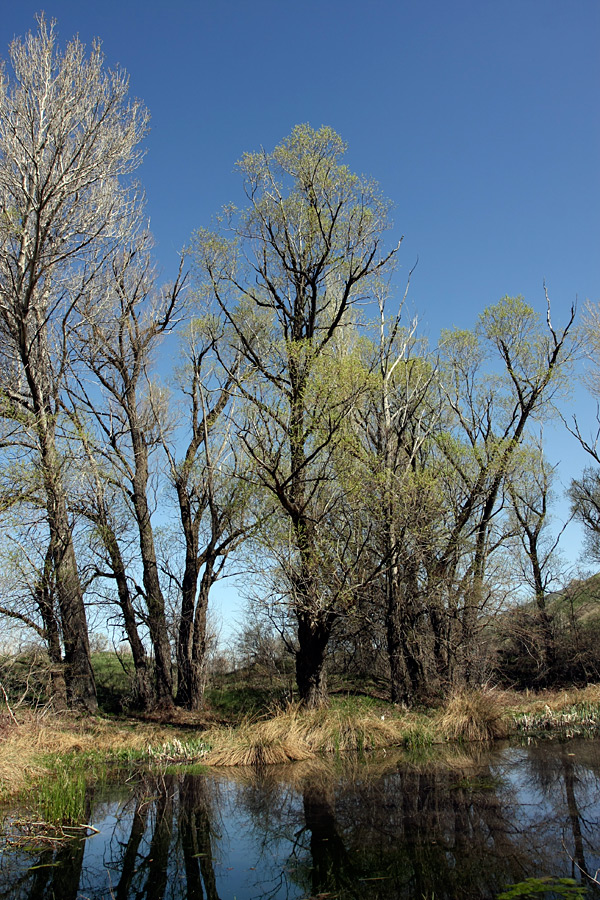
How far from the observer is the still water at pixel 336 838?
3803 mm

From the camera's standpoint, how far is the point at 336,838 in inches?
186

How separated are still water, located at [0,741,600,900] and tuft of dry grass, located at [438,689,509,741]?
7.22 ft

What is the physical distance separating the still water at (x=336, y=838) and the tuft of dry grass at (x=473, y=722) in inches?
86.7

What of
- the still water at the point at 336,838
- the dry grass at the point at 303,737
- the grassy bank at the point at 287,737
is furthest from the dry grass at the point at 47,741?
the dry grass at the point at 303,737

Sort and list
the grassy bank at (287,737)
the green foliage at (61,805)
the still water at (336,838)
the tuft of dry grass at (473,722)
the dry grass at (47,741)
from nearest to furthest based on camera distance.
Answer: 1. the still water at (336,838)
2. the green foliage at (61,805)
3. the dry grass at (47,741)
4. the grassy bank at (287,737)
5. the tuft of dry grass at (473,722)

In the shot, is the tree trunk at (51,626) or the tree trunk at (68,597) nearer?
the tree trunk at (51,626)

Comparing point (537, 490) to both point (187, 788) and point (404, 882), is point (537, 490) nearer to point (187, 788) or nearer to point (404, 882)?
point (187, 788)

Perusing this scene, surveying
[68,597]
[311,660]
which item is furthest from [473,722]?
[68,597]

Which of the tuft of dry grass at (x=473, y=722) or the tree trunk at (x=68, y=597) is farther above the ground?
the tree trunk at (x=68, y=597)

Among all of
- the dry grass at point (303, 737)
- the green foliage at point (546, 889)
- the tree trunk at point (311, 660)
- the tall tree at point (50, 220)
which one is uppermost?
the tall tree at point (50, 220)

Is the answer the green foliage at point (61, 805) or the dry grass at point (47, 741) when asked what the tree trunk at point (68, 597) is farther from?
the green foliage at point (61, 805)

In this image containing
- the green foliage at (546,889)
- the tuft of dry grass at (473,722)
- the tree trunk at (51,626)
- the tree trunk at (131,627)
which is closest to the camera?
the green foliage at (546,889)

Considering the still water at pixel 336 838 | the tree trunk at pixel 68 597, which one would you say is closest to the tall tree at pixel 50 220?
the tree trunk at pixel 68 597

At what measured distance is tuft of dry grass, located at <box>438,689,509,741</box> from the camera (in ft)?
30.7
